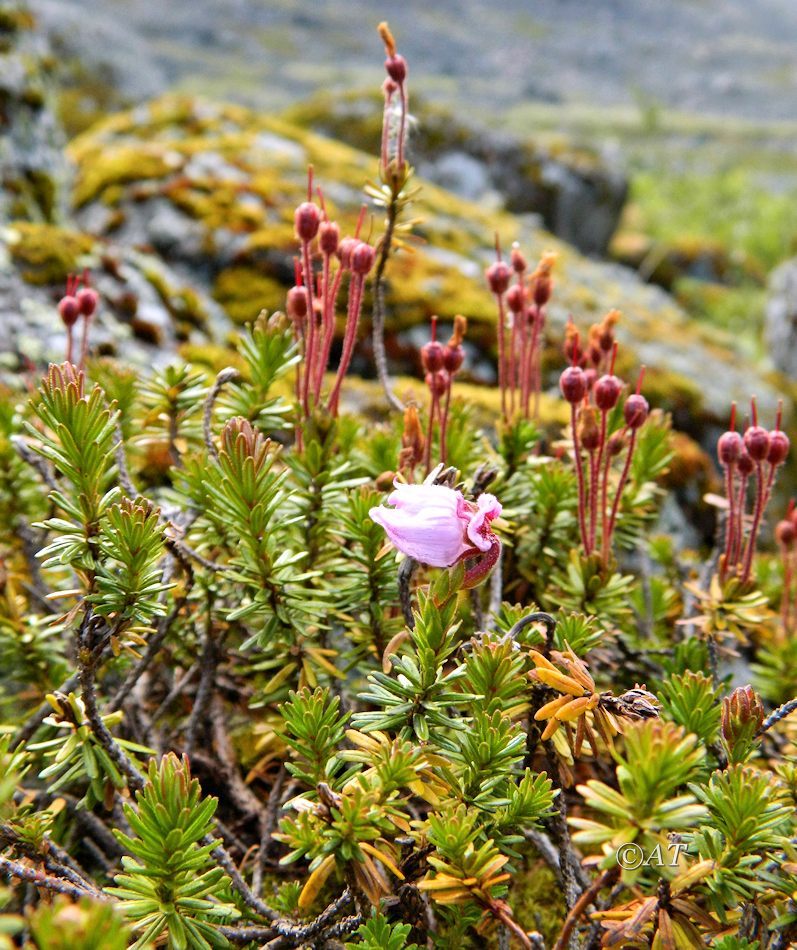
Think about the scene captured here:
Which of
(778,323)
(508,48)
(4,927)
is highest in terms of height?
(508,48)

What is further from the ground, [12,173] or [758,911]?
[12,173]

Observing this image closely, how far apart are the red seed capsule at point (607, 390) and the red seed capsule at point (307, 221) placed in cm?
70

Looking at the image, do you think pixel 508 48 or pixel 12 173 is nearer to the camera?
pixel 12 173

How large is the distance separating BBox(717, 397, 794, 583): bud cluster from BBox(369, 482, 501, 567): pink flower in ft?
2.21

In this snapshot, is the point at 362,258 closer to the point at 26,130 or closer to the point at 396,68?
the point at 396,68

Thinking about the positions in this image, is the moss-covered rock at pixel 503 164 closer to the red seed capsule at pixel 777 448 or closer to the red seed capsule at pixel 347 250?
the red seed capsule at pixel 347 250

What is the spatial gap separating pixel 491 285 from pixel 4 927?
5.53 ft

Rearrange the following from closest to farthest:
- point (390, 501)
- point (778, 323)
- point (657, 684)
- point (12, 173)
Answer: point (390, 501), point (657, 684), point (12, 173), point (778, 323)

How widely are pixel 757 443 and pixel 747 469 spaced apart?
134 mm

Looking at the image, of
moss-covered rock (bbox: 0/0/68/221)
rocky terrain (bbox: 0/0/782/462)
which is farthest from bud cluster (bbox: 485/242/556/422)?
moss-covered rock (bbox: 0/0/68/221)

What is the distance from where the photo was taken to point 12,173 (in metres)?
4.61

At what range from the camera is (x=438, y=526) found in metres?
1.22

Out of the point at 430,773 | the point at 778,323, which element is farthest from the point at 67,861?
the point at 778,323

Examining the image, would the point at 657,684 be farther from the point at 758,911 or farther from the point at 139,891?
the point at 139,891
